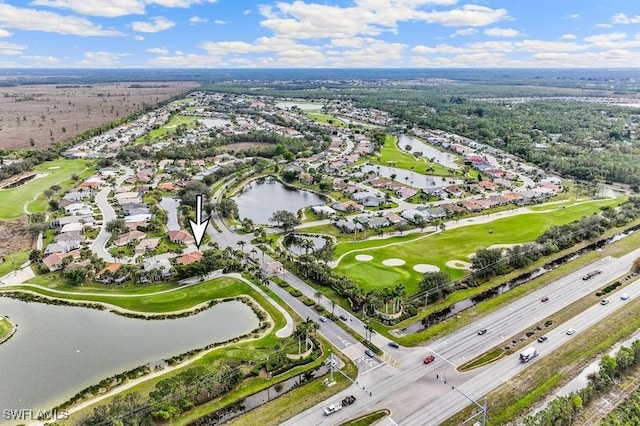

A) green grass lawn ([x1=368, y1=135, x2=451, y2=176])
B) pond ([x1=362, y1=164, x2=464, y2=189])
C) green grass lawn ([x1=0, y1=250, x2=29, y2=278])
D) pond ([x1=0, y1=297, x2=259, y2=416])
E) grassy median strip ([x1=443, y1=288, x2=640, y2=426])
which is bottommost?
pond ([x1=0, y1=297, x2=259, y2=416])

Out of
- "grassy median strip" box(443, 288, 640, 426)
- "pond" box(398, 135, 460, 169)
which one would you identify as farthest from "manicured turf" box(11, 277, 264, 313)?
"pond" box(398, 135, 460, 169)

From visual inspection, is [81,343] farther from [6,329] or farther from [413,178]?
[413,178]

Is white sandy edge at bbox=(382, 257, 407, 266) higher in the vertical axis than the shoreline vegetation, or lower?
higher

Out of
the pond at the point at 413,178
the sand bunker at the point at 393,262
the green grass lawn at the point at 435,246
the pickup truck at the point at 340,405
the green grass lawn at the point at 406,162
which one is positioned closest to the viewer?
the pickup truck at the point at 340,405

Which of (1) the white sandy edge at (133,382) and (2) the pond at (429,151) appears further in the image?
(2) the pond at (429,151)

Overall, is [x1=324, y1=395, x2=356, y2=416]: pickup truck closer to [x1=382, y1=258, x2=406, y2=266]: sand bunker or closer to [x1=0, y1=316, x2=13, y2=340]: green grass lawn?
[x1=382, y1=258, x2=406, y2=266]: sand bunker

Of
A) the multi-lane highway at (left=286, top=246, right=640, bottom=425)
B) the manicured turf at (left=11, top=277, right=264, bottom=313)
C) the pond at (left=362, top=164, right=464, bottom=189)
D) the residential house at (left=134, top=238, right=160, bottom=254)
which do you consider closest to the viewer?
the multi-lane highway at (left=286, top=246, right=640, bottom=425)

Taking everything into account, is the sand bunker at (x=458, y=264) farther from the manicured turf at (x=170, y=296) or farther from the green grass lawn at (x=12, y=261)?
the green grass lawn at (x=12, y=261)

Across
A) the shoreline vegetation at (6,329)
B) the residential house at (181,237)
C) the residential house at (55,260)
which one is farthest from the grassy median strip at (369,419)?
the residential house at (55,260)

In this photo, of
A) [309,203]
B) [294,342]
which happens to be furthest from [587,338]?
[309,203]
